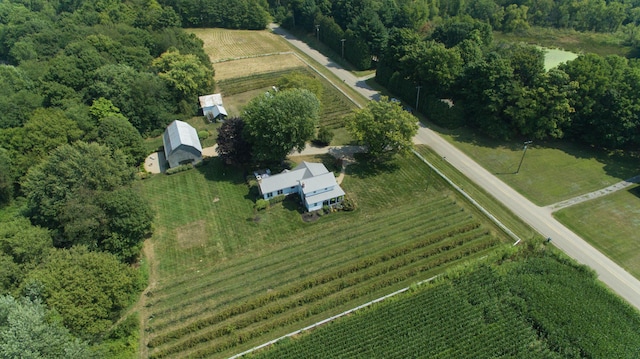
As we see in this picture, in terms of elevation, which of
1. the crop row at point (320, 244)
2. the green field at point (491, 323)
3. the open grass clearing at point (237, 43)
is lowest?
the crop row at point (320, 244)

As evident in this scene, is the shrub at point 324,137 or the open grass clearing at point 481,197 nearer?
the open grass clearing at point 481,197

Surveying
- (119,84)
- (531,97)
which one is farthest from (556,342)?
(119,84)

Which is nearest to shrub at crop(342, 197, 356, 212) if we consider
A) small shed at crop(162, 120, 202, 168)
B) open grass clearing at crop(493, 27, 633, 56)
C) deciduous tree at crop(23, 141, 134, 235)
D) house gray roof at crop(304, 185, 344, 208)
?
house gray roof at crop(304, 185, 344, 208)

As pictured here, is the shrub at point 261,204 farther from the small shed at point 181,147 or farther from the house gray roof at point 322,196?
the small shed at point 181,147

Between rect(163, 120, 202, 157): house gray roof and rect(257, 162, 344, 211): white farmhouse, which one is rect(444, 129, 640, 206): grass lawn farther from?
rect(163, 120, 202, 157): house gray roof

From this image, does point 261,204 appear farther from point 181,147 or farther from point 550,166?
point 550,166

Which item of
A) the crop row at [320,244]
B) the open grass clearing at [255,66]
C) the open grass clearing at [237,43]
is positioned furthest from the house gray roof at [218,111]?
the crop row at [320,244]
